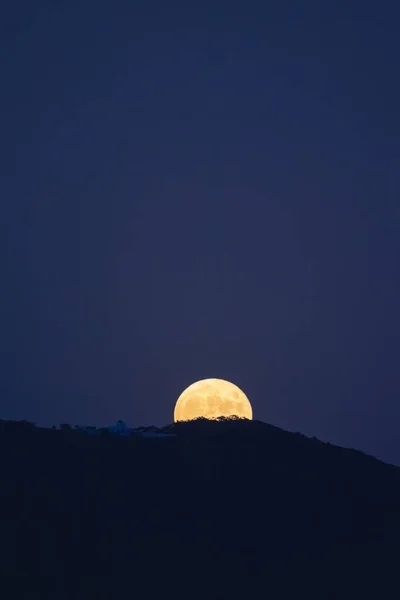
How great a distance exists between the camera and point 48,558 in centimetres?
2044

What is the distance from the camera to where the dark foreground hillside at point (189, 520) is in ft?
67.4

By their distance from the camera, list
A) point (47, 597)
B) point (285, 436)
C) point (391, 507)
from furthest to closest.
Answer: point (285, 436) → point (391, 507) → point (47, 597)

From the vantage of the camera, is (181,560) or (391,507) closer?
(181,560)

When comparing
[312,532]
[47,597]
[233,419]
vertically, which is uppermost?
[233,419]

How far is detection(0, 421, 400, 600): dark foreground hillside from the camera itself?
20.5m

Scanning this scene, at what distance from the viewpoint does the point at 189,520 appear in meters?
23.8

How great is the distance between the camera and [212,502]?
25.2 m

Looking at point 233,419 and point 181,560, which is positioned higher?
point 233,419

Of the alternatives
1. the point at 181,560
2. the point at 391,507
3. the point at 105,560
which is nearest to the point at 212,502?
the point at 181,560

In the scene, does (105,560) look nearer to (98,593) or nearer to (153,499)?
(98,593)

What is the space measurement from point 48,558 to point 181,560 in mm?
3881

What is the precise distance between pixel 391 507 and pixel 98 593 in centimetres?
1314

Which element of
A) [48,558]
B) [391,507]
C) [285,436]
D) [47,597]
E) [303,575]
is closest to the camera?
[47,597]

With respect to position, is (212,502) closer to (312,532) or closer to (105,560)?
(312,532)
